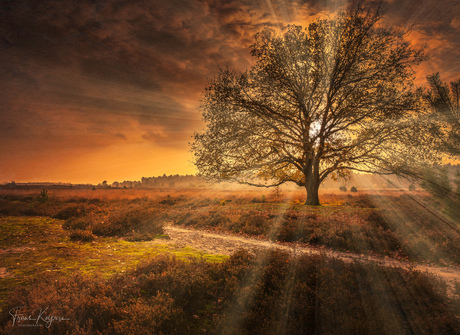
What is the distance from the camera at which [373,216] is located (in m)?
13.5

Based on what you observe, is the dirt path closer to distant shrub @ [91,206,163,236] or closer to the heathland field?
the heathland field

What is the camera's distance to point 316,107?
19906mm

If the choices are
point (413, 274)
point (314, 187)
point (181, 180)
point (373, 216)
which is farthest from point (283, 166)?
point (181, 180)

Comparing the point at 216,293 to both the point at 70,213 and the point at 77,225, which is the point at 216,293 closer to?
the point at 77,225

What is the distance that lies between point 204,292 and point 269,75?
17.4 m

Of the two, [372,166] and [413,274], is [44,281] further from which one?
[372,166]

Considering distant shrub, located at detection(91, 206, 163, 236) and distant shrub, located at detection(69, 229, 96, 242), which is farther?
distant shrub, located at detection(91, 206, 163, 236)

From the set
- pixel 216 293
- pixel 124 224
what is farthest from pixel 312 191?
pixel 216 293

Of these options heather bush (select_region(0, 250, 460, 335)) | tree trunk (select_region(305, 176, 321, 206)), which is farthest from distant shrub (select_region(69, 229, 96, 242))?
tree trunk (select_region(305, 176, 321, 206))

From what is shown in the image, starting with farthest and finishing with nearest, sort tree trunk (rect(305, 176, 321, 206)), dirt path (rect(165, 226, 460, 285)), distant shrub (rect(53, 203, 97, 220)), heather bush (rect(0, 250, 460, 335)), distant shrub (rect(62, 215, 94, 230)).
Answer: tree trunk (rect(305, 176, 321, 206)) → distant shrub (rect(53, 203, 97, 220)) → distant shrub (rect(62, 215, 94, 230)) → dirt path (rect(165, 226, 460, 285)) → heather bush (rect(0, 250, 460, 335))

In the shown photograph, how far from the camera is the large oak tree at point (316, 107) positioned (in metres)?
17.3

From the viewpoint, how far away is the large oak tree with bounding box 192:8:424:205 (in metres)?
17.3

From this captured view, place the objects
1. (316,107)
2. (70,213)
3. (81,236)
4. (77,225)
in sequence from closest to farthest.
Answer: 1. (81,236)
2. (77,225)
3. (70,213)
4. (316,107)

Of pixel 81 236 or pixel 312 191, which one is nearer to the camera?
pixel 81 236
